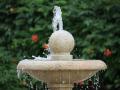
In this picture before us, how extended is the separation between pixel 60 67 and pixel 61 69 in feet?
0.12

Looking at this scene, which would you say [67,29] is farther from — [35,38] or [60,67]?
[60,67]

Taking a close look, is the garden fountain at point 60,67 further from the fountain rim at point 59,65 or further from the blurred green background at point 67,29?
the blurred green background at point 67,29

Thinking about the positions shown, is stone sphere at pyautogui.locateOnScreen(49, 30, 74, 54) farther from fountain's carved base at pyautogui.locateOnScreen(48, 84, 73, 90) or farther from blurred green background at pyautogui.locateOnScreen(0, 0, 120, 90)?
blurred green background at pyautogui.locateOnScreen(0, 0, 120, 90)

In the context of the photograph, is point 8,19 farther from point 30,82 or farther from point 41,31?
point 30,82

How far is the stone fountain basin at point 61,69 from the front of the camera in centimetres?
549

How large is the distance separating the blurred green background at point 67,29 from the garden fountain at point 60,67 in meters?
1.49

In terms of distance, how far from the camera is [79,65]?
553 centimetres

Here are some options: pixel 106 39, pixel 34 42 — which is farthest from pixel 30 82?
pixel 106 39

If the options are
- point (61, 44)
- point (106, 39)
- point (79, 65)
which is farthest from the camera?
point (106, 39)

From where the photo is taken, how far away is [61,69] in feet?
18.0

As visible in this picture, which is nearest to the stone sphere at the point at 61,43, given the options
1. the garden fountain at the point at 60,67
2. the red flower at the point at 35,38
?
the garden fountain at the point at 60,67

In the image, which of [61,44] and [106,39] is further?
[106,39]

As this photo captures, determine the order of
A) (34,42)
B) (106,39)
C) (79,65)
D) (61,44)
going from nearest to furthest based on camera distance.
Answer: (79,65) < (61,44) < (106,39) < (34,42)

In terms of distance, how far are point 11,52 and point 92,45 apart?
1.37m
